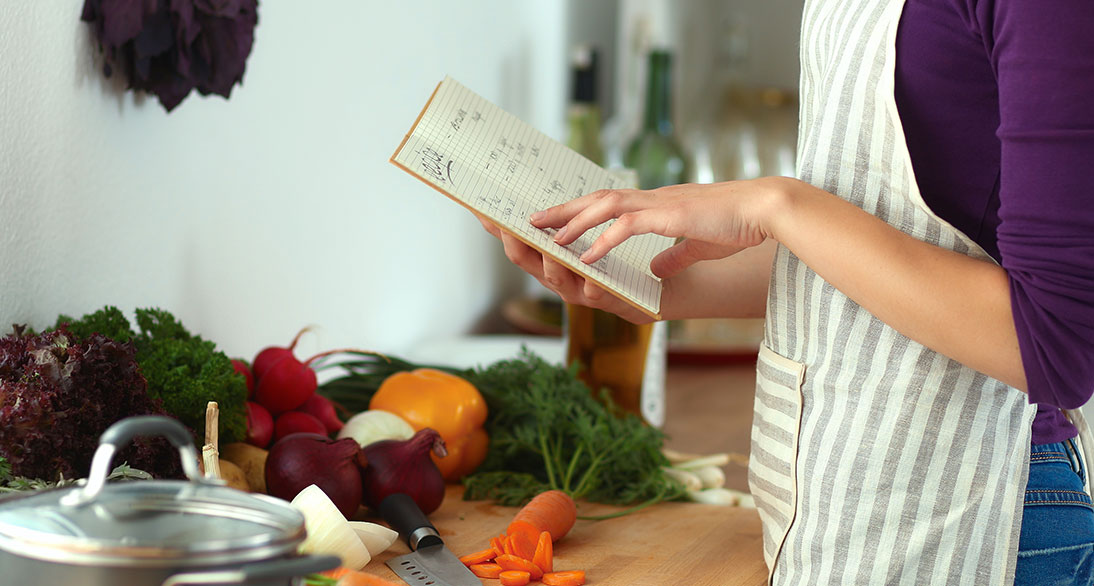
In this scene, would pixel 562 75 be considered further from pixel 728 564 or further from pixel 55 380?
pixel 55 380

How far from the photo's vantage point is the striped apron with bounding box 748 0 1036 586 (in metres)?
0.78

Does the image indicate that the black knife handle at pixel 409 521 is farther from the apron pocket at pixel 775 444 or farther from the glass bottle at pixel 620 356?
the glass bottle at pixel 620 356

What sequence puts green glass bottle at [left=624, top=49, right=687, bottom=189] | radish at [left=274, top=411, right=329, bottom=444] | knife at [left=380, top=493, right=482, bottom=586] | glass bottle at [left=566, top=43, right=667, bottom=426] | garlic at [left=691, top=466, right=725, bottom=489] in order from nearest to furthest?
1. knife at [left=380, top=493, right=482, bottom=586]
2. radish at [left=274, top=411, right=329, bottom=444]
3. garlic at [left=691, top=466, right=725, bottom=489]
4. glass bottle at [left=566, top=43, right=667, bottom=426]
5. green glass bottle at [left=624, top=49, right=687, bottom=189]

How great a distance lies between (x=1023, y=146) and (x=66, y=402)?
0.69 metres

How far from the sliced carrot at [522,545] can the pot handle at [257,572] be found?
0.40m

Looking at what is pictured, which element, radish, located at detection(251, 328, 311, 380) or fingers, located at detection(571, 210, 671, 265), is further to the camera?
radish, located at detection(251, 328, 311, 380)

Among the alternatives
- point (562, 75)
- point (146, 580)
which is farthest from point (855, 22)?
point (562, 75)

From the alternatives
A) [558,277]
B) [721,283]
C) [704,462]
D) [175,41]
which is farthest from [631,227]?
[704,462]

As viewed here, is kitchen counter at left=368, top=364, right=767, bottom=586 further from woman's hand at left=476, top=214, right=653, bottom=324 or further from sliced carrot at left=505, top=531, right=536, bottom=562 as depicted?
woman's hand at left=476, top=214, right=653, bottom=324

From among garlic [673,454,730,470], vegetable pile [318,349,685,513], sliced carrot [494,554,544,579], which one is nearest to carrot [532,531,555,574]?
sliced carrot [494,554,544,579]

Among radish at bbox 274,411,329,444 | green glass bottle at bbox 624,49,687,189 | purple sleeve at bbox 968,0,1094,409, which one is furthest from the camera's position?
green glass bottle at bbox 624,49,687,189

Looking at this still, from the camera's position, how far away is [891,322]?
0.75 m

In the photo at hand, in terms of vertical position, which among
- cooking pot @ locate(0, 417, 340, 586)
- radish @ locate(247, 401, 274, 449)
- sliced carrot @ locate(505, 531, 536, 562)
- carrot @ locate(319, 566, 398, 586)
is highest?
cooking pot @ locate(0, 417, 340, 586)

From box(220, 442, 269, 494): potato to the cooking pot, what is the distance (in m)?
0.42
